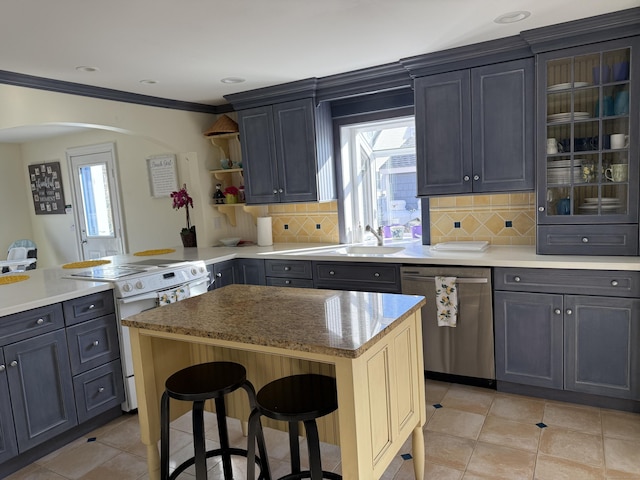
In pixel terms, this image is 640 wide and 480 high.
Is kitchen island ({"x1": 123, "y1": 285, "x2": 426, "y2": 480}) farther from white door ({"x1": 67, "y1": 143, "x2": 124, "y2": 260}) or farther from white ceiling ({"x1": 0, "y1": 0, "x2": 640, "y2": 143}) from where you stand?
white door ({"x1": 67, "y1": 143, "x2": 124, "y2": 260})

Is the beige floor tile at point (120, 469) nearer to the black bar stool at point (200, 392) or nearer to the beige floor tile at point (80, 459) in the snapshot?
the beige floor tile at point (80, 459)

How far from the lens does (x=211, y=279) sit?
381 cm

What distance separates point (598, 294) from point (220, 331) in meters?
2.17

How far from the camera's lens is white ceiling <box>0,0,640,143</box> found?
7.29ft

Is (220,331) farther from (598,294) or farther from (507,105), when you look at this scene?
(507,105)

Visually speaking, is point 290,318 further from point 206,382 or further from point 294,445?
point 294,445

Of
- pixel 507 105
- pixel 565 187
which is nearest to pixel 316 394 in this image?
pixel 565 187

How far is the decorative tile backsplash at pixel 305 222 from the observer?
428 centimetres

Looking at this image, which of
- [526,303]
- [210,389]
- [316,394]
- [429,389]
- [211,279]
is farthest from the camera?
[211,279]

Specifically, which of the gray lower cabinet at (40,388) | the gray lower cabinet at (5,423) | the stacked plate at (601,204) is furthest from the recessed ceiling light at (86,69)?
the stacked plate at (601,204)

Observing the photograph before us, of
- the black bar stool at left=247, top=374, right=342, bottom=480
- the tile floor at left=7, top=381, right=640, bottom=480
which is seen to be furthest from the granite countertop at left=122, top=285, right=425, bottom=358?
the tile floor at left=7, top=381, right=640, bottom=480

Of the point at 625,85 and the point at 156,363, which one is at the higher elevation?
the point at 625,85

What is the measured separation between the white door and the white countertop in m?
2.16

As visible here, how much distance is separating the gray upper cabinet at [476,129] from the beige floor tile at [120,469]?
252 cm
